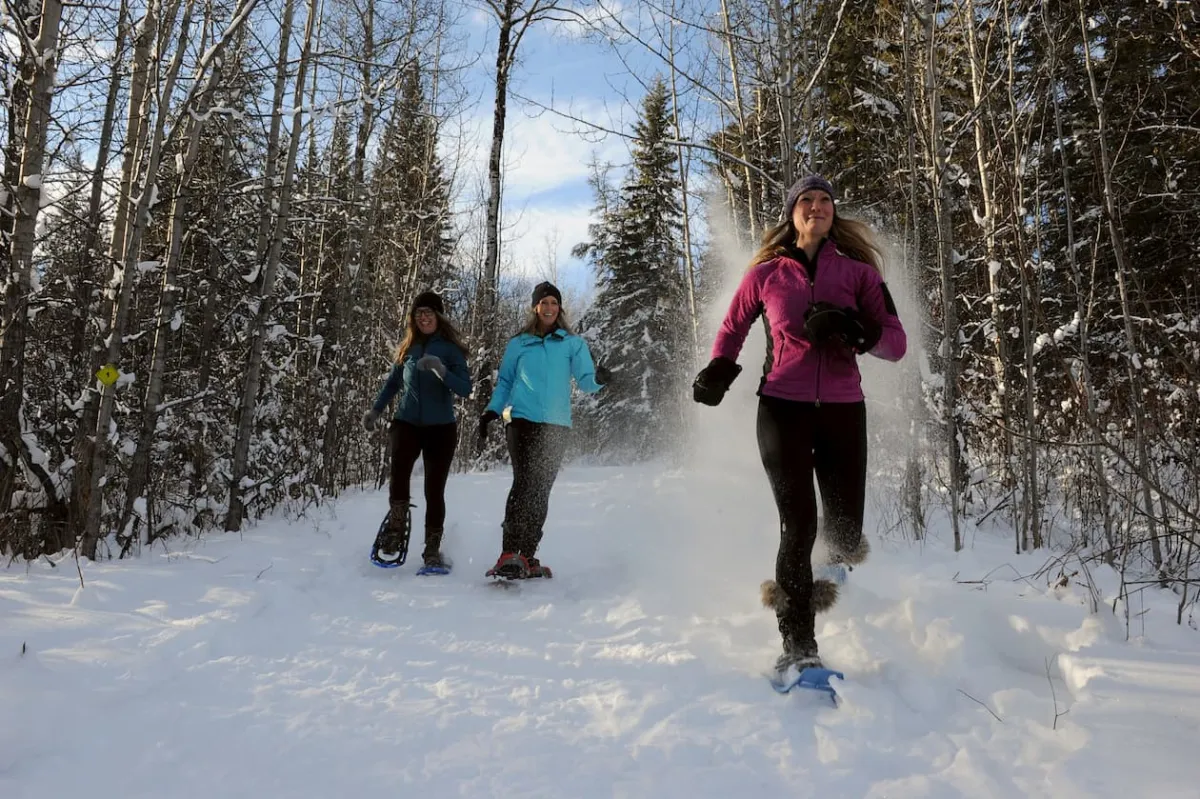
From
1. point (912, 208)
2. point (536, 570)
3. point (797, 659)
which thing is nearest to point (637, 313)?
point (912, 208)

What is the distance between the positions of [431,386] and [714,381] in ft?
8.24

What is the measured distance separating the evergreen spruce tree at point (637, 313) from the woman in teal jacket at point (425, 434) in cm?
1681

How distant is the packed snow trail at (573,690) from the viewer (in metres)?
1.77

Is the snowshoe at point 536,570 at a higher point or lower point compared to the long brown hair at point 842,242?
lower

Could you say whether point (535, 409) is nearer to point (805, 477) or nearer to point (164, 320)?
point (805, 477)

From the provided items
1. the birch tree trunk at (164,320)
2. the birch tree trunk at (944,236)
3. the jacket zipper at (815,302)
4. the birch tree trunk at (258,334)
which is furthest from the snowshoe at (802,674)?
the birch tree trunk at (258,334)

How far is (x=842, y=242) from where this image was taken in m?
2.91

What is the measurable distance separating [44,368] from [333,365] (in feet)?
12.2

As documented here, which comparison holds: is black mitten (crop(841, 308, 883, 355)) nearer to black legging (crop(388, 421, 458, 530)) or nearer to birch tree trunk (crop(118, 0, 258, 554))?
black legging (crop(388, 421, 458, 530))

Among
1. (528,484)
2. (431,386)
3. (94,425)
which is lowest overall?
(528,484)

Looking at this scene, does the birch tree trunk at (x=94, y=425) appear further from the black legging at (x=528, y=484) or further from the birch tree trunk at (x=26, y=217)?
the black legging at (x=528, y=484)

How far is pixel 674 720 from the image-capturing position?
84.0 inches

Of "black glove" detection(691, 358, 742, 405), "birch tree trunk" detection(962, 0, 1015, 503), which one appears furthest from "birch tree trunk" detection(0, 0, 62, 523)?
"birch tree trunk" detection(962, 0, 1015, 503)

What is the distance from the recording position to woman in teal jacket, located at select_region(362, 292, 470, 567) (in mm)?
4613
